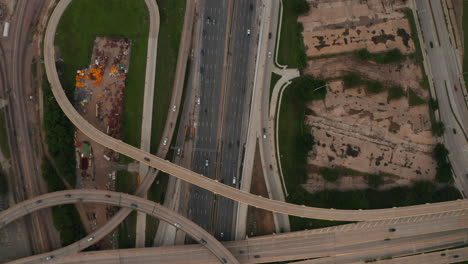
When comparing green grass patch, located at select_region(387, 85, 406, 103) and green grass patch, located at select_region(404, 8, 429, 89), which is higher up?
green grass patch, located at select_region(404, 8, 429, 89)

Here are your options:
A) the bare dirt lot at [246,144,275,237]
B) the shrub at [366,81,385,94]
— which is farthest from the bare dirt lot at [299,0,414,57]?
the bare dirt lot at [246,144,275,237]

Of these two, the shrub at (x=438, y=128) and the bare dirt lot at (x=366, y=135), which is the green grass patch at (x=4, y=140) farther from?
the shrub at (x=438, y=128)

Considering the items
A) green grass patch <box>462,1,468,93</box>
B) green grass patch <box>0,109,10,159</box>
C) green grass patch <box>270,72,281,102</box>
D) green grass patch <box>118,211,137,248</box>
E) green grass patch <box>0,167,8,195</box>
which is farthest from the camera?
green grass patch <box>462,1,468,93</box>

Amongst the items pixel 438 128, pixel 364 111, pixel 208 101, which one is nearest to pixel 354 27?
pixel 364 111

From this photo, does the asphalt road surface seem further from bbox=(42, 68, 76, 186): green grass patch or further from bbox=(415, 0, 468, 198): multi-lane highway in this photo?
bbox=(415, 0, 468, 198): multi-lane highway

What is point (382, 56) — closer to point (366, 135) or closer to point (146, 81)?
point (366, 135)
